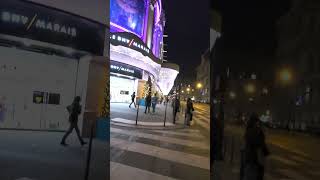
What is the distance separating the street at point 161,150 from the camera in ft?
4.27

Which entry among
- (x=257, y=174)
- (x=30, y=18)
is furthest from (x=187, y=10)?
(x=257, y=174)

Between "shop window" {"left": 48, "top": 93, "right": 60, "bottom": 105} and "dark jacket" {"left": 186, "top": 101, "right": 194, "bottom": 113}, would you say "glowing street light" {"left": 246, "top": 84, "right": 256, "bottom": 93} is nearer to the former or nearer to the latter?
"dark jacket" {"left": 186, "top": 101, "right": 194, "bottom": 113}

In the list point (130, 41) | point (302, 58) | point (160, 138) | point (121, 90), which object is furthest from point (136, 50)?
point (302, 58)

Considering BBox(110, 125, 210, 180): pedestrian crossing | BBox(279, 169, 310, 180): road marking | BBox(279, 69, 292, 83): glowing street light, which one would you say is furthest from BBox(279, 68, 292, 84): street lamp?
BBox(110, 125, 210, 180): pedestrian crossing

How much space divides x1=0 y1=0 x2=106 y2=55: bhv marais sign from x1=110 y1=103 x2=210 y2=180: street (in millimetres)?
307

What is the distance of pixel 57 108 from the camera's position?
1.28 metres

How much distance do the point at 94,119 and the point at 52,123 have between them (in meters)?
0.15

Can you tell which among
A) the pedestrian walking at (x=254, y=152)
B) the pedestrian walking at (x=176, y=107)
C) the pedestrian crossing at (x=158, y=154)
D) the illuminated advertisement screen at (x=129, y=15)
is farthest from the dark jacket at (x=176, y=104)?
the pedestrian walking at (x=254, y=152)

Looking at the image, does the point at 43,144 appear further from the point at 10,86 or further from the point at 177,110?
the point at 177,110

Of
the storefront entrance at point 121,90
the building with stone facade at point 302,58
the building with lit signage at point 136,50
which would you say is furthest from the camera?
the storefront entrance at point 121,90

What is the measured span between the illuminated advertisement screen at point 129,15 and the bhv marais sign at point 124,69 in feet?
0.45

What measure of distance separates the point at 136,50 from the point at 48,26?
318 mm

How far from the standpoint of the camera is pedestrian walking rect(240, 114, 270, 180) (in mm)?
1019

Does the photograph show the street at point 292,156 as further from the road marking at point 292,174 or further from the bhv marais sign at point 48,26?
the bhv marais sign at point 48,26
